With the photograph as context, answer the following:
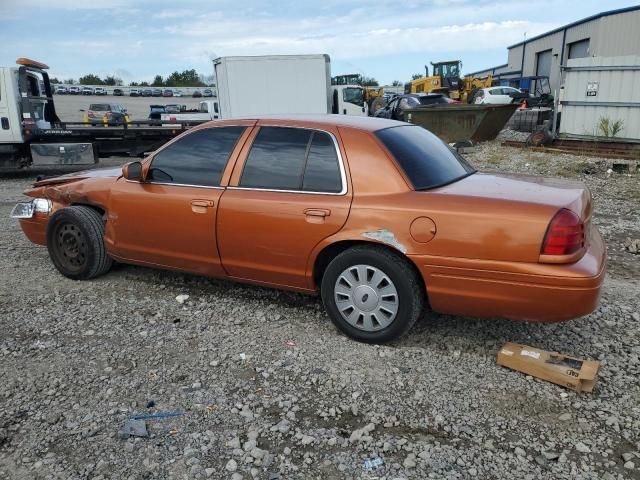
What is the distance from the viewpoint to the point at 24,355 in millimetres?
3602

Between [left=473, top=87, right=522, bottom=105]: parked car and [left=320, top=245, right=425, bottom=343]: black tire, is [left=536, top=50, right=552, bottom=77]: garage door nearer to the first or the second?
[left=473, top=87, right=522, bottom=105]: parked car

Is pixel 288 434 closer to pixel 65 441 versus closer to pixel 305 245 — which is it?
pixel 65 441

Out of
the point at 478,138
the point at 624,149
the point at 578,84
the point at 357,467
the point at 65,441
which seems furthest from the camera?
the point at 478,138

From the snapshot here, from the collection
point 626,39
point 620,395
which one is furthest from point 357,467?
point 626,39

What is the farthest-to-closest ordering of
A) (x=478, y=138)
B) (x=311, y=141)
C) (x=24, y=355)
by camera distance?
(x=478, y=138) < (x=311, y=141) < (x=24, y=355)

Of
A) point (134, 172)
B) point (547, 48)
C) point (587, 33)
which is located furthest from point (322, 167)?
point (547, 48)

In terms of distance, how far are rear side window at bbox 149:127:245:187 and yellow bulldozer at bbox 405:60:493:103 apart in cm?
2686

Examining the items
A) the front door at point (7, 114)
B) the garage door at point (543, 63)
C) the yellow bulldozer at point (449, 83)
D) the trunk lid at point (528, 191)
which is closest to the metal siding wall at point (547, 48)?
the garage door at point (543, 63)

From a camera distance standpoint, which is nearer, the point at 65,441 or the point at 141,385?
the point at 65,441

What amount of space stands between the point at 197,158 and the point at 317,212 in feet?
4.15

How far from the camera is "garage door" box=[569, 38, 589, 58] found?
36.8 m

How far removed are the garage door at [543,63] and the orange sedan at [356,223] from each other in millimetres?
46647

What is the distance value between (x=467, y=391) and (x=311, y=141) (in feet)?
6.58

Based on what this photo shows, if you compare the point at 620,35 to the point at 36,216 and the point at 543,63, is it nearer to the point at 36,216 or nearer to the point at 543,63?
the point at 543,63
